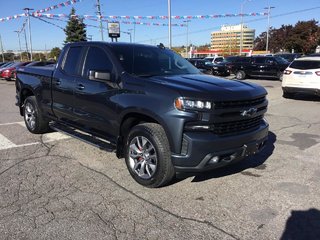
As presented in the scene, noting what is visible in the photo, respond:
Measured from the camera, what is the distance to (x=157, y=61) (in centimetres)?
537

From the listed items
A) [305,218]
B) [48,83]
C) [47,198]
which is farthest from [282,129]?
[47,198]

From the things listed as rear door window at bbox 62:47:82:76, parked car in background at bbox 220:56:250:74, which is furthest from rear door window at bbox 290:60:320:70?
parked car in background at bbox 220:56:250:74

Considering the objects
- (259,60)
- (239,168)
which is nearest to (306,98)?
(239,168)

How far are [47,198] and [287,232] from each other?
276 cm

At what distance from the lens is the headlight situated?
395 cm

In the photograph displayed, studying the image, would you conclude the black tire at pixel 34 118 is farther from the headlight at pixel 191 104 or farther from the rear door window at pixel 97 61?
the headlight at pixel 191 104

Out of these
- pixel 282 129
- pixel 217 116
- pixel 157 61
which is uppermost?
pixel 157 61

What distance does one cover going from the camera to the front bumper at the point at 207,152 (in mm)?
3906

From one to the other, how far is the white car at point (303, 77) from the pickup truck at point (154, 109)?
8.24 meters

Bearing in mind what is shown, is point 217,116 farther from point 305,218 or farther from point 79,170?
point 79,170

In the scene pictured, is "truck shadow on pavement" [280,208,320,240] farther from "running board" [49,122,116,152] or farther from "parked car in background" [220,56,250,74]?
"parked car in background" [220,56,250,74]

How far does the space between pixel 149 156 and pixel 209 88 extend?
115 cm

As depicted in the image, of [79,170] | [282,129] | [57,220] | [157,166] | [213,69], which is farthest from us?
[213,69]

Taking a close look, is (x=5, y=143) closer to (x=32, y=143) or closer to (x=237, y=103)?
(x=32, y=143)
